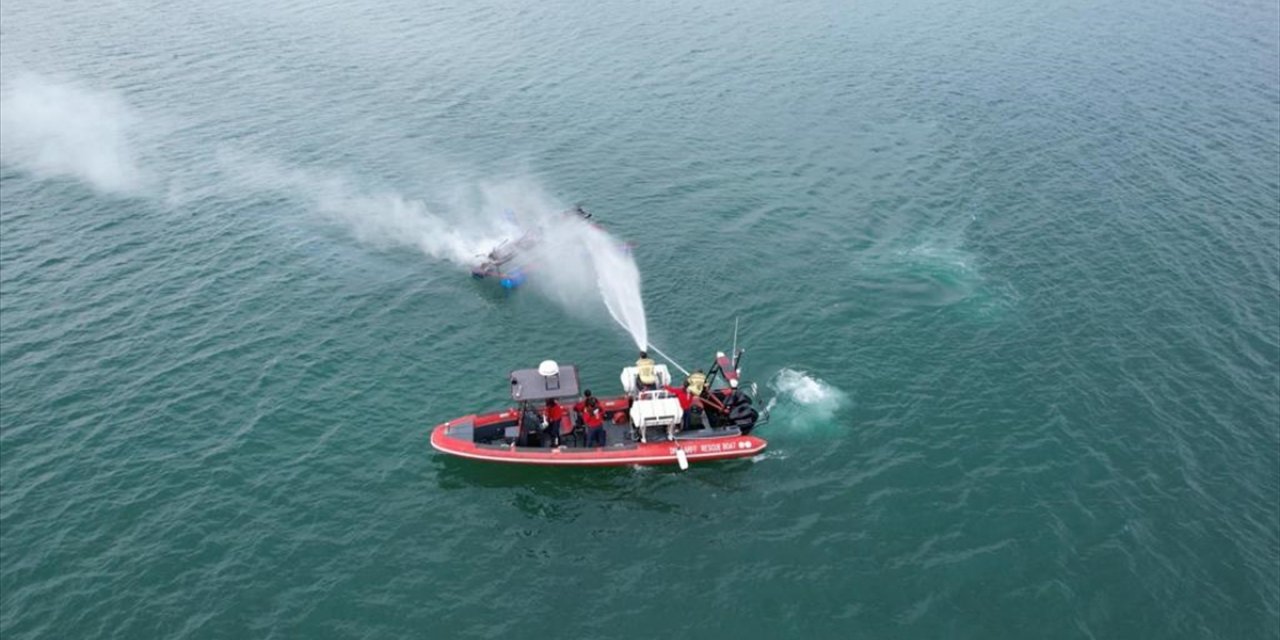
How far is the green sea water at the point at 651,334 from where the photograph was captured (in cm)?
4466

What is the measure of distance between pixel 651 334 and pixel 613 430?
37.0ft

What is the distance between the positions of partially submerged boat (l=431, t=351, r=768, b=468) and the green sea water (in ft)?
5.10

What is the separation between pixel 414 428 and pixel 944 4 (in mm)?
120559

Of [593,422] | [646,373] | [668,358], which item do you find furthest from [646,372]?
[668,358]

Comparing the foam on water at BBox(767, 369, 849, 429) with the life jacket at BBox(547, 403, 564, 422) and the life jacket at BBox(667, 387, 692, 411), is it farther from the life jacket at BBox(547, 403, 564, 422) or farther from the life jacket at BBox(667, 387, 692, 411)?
the life jacket at BBox(547, 403, 564, 422)

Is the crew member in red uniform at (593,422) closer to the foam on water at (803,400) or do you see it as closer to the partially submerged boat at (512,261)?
the foam on water at (803,400)

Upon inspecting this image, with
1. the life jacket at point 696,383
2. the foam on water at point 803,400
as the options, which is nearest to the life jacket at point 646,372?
the life jacket at point 696,383

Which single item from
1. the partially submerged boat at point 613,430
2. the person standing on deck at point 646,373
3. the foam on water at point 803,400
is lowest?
the foam on water at point 803,400

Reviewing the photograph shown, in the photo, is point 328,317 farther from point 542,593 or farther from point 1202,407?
point 1202,407

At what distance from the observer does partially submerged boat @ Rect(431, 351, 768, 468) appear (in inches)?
2012

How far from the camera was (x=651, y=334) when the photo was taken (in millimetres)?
62812

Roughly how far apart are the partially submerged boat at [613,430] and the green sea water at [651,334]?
1.55 meters

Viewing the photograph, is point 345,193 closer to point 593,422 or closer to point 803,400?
point 593,422

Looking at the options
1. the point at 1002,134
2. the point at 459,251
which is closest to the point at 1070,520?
the point at 459,251
